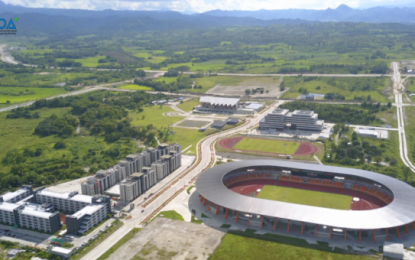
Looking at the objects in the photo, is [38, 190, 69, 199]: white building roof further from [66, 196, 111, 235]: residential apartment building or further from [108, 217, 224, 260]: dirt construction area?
[108, 217, 224, 260]: dirt construction area

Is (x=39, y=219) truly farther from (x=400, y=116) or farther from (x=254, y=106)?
(x=400, y=116)

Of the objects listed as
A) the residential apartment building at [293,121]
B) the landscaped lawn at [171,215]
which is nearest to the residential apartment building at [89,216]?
the landscaped lawn at [171,215]

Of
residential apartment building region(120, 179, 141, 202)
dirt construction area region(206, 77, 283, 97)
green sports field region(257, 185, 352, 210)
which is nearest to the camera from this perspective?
green sports field region(257, 185, 352, 210)

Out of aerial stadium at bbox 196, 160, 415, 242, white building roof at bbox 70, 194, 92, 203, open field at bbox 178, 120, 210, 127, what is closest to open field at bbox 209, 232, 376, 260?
aerial stadium at bbox 196, 160, 415, 242

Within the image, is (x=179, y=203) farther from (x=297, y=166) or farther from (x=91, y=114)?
(x=91, y=114)

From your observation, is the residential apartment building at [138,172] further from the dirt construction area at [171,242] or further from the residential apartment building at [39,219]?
the dirt construction area at [171,242]
